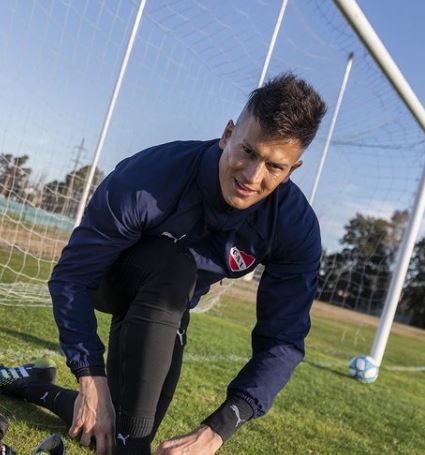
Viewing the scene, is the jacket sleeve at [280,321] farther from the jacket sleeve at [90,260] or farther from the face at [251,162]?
the jacket sleeve at [90,260]

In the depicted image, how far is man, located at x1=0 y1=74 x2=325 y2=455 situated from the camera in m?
1.51

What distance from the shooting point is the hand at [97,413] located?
1474 millimetres

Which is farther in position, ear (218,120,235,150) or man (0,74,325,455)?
ear (218,120,235,150)

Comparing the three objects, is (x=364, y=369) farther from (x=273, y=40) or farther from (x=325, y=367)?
(x=273, y=40)

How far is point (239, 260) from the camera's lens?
1927mm

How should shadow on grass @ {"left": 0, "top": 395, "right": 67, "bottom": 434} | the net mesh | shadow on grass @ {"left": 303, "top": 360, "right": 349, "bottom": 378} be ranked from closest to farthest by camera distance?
1. shadow on grass @ {"left": 0, "top": 395, "right": 67, "bottom": 434}
2. the net mesh
3. shadow on grass @ {"left": 303, "top": 360, "right": 349, "bottom": 378}

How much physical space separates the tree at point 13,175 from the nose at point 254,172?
3.47m

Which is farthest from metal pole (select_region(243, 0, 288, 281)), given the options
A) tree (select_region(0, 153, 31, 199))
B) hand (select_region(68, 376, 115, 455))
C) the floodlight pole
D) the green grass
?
hand (select_region(68, 376, 115, 455))

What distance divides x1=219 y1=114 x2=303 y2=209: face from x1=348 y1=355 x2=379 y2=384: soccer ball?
386 centimetres

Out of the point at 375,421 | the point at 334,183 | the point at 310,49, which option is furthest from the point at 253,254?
the point at 334,183

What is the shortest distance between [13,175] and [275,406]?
3108 millimetres

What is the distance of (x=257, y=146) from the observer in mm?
1513

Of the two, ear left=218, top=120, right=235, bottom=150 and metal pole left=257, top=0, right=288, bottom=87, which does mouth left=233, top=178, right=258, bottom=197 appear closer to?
ear left=218, top=120, right=235, bottom=150

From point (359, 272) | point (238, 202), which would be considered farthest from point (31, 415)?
point (359, 272)
